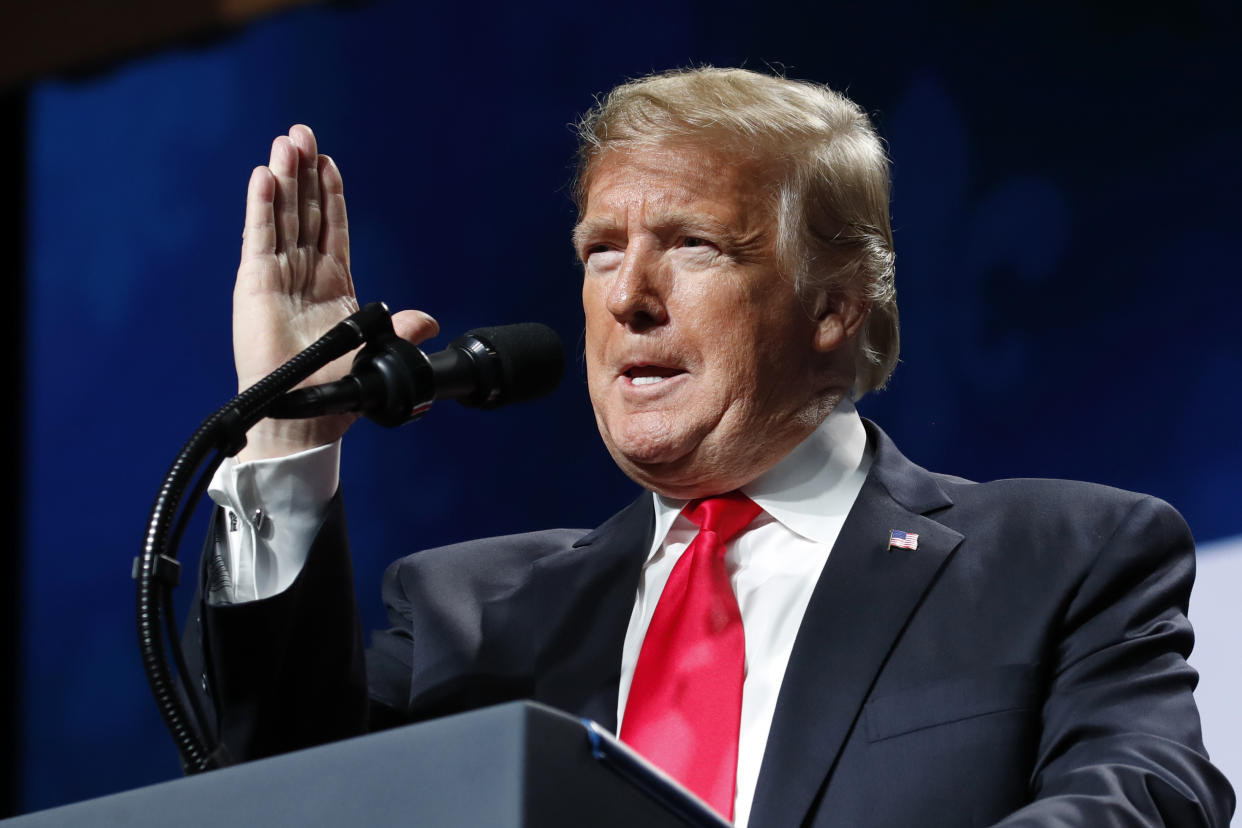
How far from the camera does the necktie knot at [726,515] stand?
5.97ft

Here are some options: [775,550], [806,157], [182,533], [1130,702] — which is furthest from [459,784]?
A: [806,157]

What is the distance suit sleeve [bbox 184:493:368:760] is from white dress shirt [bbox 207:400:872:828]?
0.03 metres

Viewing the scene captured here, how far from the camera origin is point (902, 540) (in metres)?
1.72

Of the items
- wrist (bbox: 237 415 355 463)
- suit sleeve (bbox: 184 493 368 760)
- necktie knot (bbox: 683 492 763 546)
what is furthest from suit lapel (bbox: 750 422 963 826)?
wrist (bbox: 237 415 355 463)

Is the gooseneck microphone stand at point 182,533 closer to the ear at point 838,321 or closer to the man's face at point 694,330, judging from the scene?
the man's face at point 694,330

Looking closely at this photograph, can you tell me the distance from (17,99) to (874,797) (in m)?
2.50

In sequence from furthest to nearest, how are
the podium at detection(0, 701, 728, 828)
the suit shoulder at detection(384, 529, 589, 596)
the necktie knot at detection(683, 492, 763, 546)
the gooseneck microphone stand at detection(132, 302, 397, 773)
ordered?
the suit shoulder at detection(384, 529, 589, 596)
the necktie knot at detection(683, 492, 763, 546)
the gooseneck microphone stand at detection(132, 302, 397, 773)
the podium at detection(0, 701, 728, 828)

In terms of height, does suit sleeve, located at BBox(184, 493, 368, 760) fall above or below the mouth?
below

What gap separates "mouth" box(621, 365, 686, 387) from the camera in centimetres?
183

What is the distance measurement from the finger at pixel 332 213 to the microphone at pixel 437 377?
1.47ft

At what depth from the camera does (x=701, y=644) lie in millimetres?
1693

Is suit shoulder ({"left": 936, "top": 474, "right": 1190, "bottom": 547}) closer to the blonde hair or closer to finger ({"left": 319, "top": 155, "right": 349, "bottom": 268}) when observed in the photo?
the blonde hair

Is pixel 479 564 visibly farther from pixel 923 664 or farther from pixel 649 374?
pixel 923 664

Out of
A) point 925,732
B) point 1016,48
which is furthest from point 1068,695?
point 1016,48
